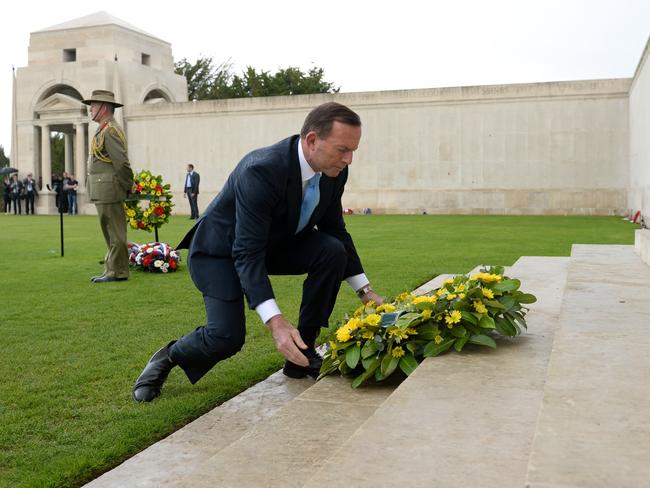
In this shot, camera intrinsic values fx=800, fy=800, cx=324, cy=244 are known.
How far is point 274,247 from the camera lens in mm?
3799

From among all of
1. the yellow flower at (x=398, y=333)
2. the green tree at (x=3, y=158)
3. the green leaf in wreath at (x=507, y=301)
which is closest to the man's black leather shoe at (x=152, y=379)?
the yellow flower at (x=398, y=333)

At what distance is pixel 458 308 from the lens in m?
3.70

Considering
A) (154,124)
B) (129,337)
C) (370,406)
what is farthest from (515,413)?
(154,124)

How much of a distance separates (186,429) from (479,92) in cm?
2825

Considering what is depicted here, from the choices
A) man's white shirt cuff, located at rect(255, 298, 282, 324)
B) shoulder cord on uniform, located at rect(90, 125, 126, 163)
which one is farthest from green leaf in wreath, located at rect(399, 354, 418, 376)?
shoulder cord on uniform, located at rect(90, 125, 126, 163)

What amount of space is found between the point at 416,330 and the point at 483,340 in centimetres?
31

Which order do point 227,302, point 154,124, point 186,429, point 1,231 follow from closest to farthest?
point 186,429 → point 227,302 → point 1,231 → point 154,124

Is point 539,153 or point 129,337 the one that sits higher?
point 539,153

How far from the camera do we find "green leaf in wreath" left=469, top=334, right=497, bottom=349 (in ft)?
11.6

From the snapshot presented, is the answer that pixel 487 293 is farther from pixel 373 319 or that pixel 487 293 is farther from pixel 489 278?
pixel 373 319

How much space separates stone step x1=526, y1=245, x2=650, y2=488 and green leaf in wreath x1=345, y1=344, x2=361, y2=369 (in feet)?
2.87

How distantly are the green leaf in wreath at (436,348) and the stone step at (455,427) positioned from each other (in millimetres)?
47

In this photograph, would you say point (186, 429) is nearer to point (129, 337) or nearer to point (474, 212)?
point (129, 337)

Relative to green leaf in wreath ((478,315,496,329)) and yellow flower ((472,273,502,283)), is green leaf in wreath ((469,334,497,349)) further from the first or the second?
yellow flower ((472,273,502,283))
